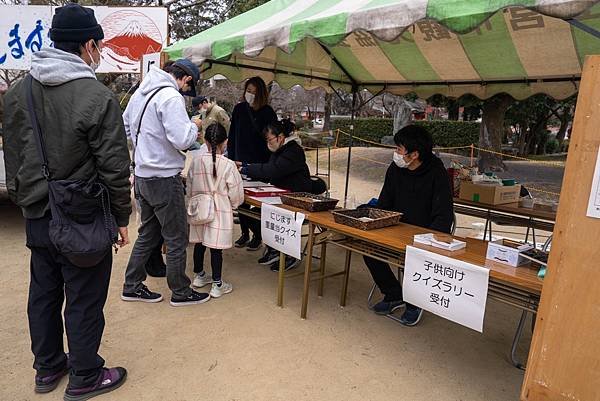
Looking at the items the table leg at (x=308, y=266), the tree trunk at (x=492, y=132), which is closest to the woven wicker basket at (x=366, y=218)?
the table leg at (x=308, y=266)

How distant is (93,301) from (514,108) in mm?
16441

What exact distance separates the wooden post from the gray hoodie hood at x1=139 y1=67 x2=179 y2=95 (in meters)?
2.35

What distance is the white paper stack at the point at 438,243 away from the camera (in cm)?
236

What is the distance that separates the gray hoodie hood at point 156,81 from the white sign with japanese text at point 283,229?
1.12 metres

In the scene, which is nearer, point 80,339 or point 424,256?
point 80,339

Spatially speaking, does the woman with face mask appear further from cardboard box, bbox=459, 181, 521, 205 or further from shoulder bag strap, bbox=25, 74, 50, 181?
shoulder bag strap, bbox=25, 74, 50, 181

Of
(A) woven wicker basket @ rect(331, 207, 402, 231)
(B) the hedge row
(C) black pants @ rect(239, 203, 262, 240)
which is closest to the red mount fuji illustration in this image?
(C) black pants @ rect(239, 203, 262, 240)

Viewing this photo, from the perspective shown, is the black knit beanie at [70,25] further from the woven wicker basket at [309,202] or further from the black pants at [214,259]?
the black pants at [214,259]

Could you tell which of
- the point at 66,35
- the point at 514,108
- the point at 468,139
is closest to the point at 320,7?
the point at 66,35

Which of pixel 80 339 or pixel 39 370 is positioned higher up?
pixel 80 339

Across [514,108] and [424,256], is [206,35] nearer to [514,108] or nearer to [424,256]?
[424,256]

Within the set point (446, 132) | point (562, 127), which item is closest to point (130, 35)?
point (446, 132)

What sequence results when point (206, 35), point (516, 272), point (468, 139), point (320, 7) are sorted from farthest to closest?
point (468, 139), point (206, 35), point (320, 7), point (516, 272)

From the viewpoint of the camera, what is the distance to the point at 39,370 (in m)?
2.20
